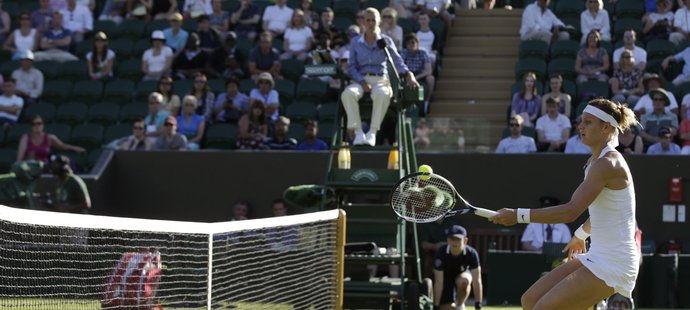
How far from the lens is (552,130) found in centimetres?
1647

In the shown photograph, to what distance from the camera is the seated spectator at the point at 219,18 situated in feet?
65.4

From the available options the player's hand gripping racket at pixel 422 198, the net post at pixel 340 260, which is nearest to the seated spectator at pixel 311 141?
the net post at pixel 340 260

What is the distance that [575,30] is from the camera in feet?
60.5

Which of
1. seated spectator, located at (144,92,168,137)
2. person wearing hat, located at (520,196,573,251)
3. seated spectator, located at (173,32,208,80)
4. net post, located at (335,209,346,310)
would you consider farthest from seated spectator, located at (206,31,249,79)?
net post, located at (335,209,346,310)

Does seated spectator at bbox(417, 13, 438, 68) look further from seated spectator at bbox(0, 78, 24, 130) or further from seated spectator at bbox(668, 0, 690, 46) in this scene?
seated spectator at bbox(0, 78, 24, 130)

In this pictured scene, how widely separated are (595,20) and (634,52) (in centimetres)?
117

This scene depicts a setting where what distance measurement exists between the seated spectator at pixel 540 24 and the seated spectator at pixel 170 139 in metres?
5.29

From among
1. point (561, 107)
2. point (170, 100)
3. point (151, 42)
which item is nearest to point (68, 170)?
point (170, 100)

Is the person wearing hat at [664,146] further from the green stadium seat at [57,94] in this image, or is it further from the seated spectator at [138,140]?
the green stadium seat at [57,94]

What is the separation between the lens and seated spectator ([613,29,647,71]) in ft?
56.2

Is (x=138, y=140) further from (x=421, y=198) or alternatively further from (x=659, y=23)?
(x=421, y=198)

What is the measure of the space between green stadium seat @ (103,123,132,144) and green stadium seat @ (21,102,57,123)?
104cm

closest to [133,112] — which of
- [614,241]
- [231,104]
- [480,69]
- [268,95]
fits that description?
[231,104]

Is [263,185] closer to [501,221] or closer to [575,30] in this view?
[575,30]
